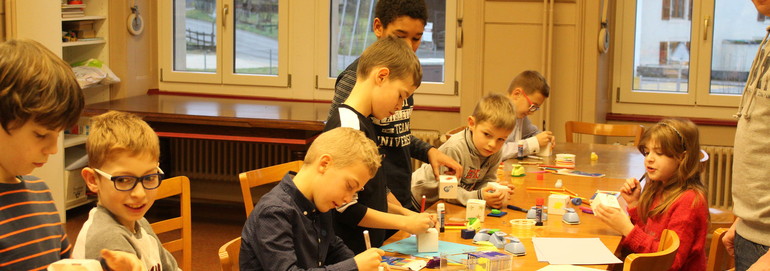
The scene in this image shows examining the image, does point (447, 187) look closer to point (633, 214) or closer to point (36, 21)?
point (633, 214)

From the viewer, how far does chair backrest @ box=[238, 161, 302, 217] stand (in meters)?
2.94

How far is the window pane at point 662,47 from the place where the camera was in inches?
232

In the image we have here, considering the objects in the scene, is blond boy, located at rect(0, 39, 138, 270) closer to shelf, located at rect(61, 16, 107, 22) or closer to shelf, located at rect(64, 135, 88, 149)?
shelf, located at rect(64, 135, 88, 149)

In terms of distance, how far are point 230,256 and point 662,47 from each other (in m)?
4.63

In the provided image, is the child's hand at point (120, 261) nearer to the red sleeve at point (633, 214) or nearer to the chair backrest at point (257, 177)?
the chair backrest at point (257, 177)

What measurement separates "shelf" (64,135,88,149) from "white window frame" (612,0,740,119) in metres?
3.84

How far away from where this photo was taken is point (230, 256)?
2.15m

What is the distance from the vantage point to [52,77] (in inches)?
52.4

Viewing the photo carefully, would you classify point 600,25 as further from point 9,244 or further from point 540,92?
point 9,244

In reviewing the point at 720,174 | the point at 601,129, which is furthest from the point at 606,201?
the point at 720,174

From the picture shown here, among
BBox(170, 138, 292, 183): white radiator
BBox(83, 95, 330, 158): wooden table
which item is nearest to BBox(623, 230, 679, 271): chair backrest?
BBox(83, 95, 330, 158): wooden table

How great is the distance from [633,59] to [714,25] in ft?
1.96

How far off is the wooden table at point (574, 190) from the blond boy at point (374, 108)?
5.5 inches

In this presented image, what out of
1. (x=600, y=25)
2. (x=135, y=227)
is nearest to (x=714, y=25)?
A: (x=600, y=25)
